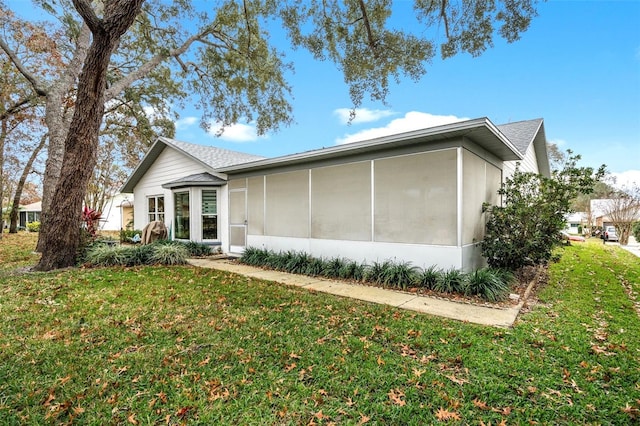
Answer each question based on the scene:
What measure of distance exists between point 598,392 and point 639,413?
10.6 inches

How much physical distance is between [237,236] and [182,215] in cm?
262

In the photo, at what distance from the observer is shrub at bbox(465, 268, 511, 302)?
205 inches

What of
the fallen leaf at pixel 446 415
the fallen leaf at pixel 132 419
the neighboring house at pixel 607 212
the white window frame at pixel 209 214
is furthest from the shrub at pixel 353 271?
the neighboring house at pixel 607 212

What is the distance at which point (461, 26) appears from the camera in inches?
312

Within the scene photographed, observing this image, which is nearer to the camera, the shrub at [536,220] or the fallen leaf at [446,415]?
the fallen leaf at [446,415]

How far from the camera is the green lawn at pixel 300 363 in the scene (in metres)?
2.34

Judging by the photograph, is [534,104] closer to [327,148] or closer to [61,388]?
[327,148]

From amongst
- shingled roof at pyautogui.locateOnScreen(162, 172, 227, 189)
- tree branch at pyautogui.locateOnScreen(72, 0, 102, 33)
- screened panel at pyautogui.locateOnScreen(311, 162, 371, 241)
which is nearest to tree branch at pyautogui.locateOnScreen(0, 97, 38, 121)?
shingled roof at pyautogui.locateOnScreen(162, 172, 227, 189)

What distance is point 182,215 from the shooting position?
1129 centimetres

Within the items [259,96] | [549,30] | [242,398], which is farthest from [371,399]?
[259,96]

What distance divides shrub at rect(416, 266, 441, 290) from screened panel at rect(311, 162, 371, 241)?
155 centimetres

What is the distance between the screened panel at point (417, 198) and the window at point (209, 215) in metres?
6.50

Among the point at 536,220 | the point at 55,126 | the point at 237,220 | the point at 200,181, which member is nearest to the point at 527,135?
the point at 536,220

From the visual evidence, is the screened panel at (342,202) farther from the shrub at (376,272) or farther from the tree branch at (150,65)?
the tree branch at (150,65)
